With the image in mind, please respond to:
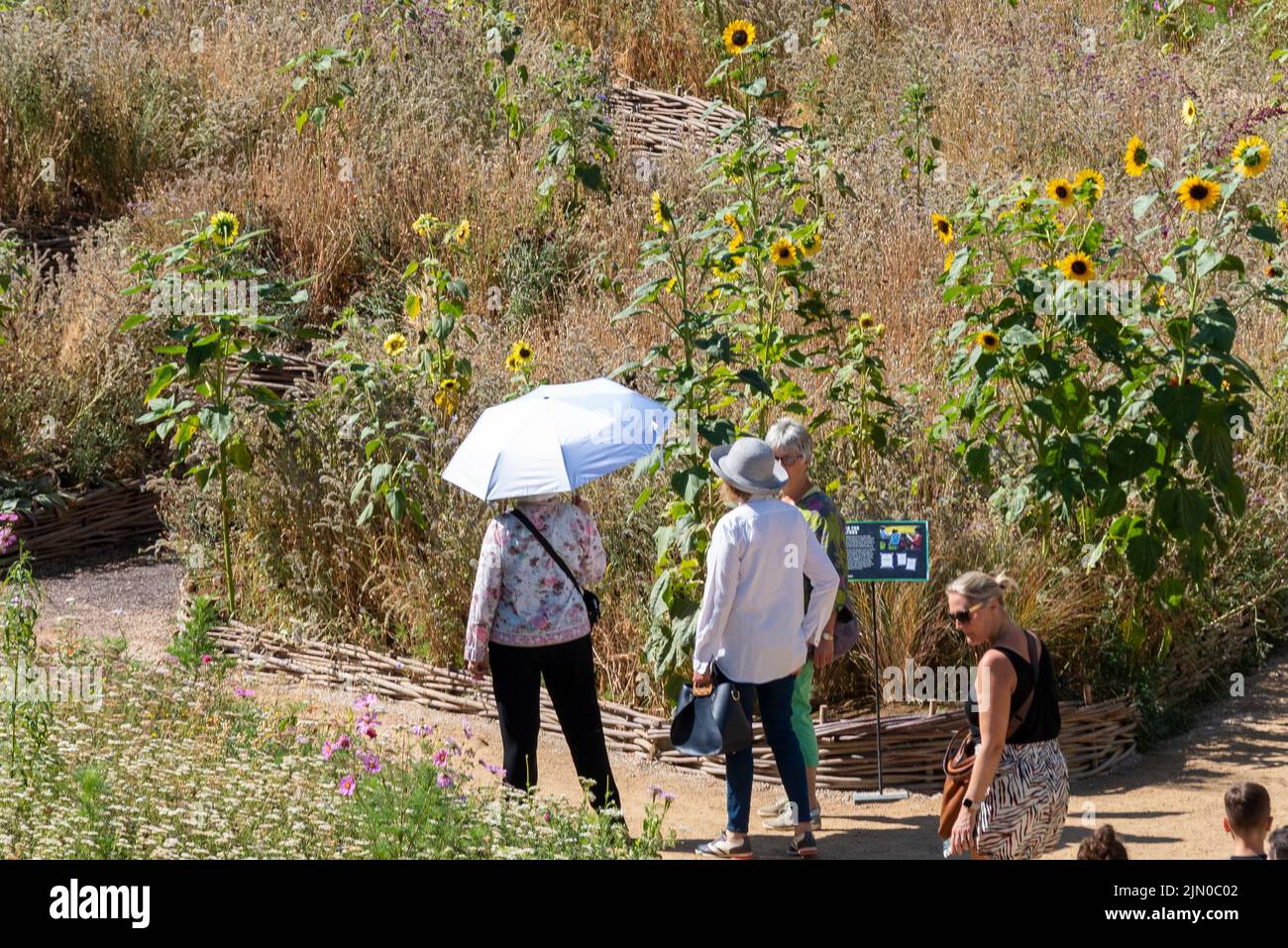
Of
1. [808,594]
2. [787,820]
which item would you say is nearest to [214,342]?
[808,594]

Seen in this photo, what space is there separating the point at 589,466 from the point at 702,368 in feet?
4.99

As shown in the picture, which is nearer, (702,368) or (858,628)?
(858,628)

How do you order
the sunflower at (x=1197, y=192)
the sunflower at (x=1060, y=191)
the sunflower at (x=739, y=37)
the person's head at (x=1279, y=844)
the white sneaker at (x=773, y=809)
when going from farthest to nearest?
the sunflower at (x=739, y=37), the sunflower at (x=1060, y=191), the white sneaker at (x=773, y=809), the sunflower at (x=1197, y=192), the person's head at (x=1279, y=844)

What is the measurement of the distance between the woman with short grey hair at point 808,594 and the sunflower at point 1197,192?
153cm

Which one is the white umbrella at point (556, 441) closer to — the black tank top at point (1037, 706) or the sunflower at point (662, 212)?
the sunflower at point (662, 212)

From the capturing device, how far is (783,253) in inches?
232

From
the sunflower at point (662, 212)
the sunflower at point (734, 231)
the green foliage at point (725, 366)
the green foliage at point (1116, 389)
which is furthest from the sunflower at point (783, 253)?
the green foliage at point (1116, 389)

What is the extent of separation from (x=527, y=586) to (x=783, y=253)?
1.72 m

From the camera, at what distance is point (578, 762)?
5164 mm

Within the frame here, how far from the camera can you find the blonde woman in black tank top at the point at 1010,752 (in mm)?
4098

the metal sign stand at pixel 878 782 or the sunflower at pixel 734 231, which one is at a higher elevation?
the sunflower at pixel 734 231

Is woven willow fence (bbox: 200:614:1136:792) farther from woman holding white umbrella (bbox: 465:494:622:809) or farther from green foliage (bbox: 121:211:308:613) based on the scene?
green foliage (bbox: 121:211:308:613)
